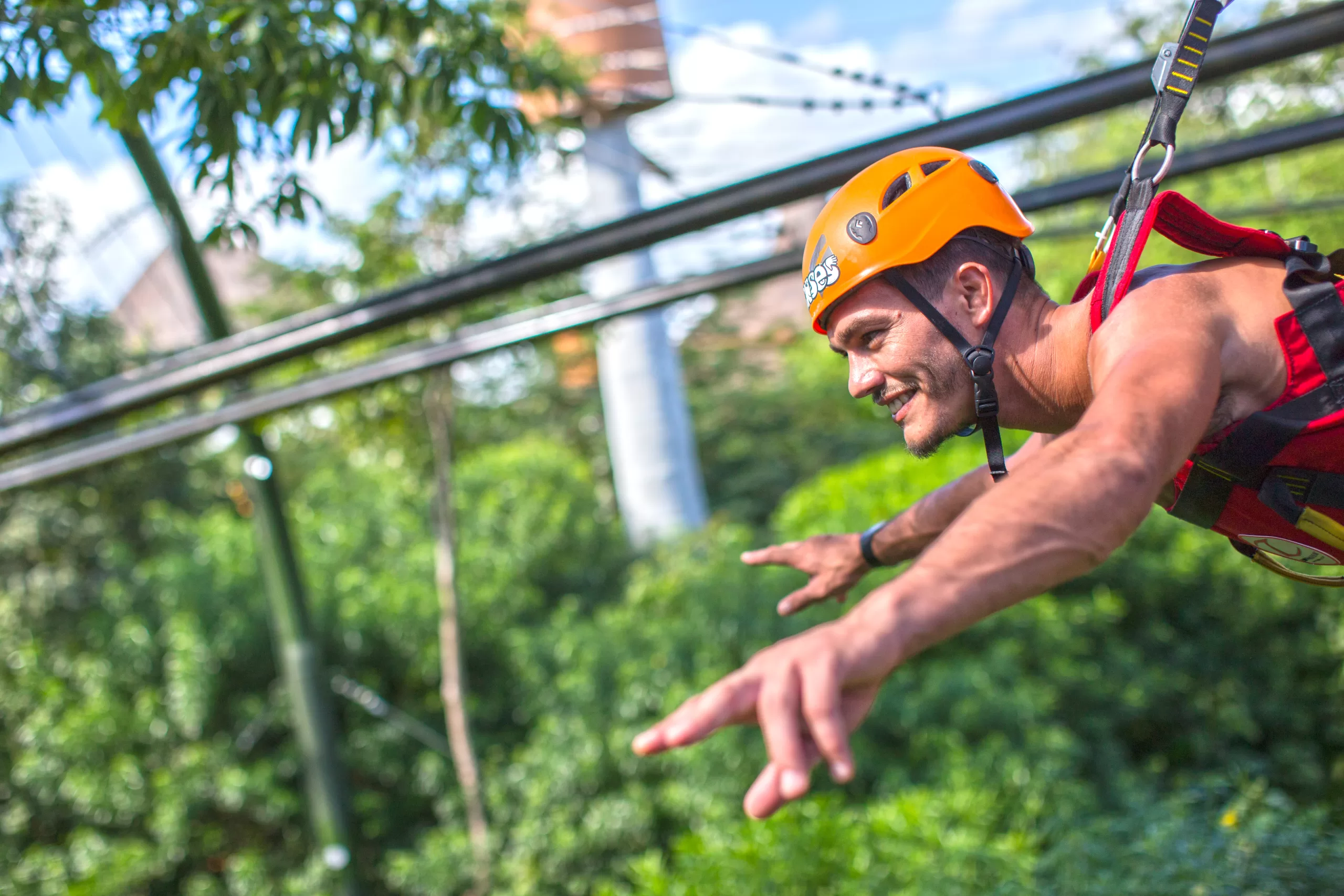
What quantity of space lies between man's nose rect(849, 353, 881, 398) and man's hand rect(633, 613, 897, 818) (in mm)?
818

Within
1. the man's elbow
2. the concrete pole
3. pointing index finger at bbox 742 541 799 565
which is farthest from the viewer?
the concrete pole

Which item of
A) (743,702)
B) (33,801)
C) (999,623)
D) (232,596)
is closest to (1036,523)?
(743,702)

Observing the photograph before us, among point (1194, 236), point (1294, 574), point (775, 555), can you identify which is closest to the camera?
point (1194, 236)

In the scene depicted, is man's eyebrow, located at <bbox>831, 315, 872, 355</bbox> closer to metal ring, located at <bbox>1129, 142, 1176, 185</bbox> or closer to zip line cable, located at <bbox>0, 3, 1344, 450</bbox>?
metal ring, located at <bbox>1129, 142, 1176, 185</bbox>

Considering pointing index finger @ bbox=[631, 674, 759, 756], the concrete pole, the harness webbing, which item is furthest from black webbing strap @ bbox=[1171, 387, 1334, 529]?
the concrete pole

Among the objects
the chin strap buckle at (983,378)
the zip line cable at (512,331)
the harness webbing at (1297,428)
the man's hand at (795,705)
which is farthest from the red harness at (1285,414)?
the zip line cable at (512,331)

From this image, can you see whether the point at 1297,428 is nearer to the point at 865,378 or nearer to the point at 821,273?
the point at 865,378

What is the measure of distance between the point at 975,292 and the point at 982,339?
8cm

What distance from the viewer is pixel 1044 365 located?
6.03 feet

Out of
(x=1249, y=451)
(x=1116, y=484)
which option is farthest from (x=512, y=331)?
(x=1116, y=484)

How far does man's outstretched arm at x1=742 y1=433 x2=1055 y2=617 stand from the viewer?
228 centimetres

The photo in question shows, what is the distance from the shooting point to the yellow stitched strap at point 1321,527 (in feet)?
5.52

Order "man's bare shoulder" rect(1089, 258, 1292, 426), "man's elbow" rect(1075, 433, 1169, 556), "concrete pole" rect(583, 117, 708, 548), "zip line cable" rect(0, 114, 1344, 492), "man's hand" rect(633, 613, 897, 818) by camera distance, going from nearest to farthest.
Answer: "man's hand" rect(633, 613, 897, 818) < "man's elbow" rect(1075, 433, 1169, 556) < "man's bare shoulder" rect(1089, 258, 1292, 426) < "zip line cable" rect(0, 114, 1344, 492) < "concrete pole" rect(583, 117, 708, 548)

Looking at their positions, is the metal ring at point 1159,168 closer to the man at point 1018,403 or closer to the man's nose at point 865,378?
the man at point 1018,403
